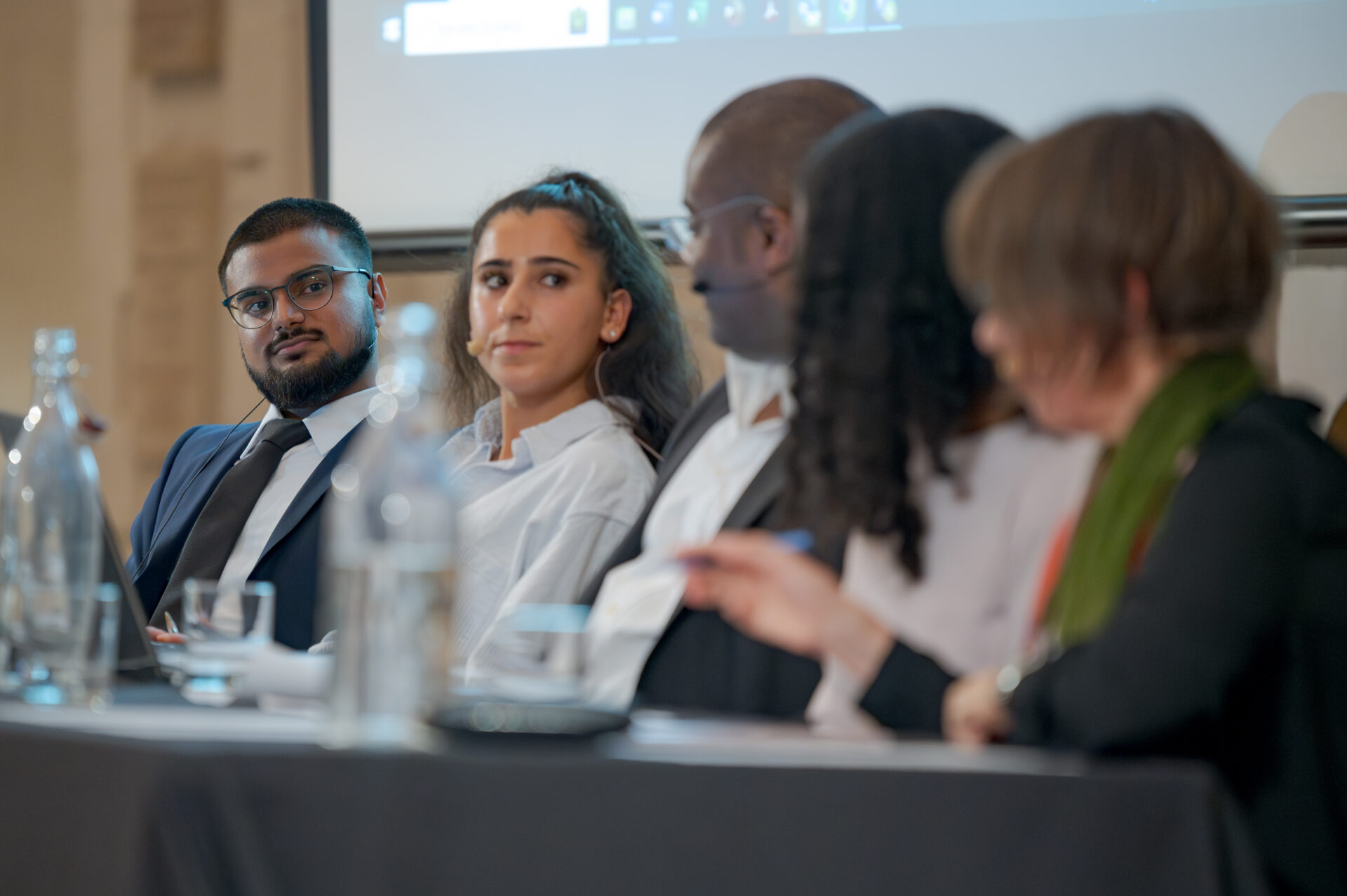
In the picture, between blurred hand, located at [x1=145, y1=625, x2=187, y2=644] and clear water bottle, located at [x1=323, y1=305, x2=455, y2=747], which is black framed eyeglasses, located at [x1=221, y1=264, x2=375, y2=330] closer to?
blurred hand, located at [x1=145, y1=625, x2=187, y2=644]

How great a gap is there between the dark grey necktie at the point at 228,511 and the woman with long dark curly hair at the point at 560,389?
0.40m

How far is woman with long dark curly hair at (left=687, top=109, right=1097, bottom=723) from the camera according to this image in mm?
1173

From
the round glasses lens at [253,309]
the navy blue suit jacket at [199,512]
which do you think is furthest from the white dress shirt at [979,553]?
the round glasses lens at [253,309]

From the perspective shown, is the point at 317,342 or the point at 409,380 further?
the point at 317,342

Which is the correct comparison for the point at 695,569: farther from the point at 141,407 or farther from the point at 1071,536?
the point at 141,407

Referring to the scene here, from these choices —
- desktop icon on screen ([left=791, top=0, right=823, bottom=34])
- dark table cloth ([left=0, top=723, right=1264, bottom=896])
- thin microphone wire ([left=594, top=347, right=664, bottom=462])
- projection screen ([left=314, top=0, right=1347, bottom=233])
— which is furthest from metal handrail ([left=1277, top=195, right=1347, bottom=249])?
dark table cloth ([left=0, top=723, right=1264, bottom=896])

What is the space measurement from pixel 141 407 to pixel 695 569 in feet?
9.55

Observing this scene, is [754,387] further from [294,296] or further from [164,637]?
[294,296]

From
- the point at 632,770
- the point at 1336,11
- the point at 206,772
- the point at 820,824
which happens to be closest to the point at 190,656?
the point at 206,772

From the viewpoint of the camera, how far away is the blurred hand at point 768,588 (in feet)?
3.58

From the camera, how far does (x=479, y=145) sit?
3.07m

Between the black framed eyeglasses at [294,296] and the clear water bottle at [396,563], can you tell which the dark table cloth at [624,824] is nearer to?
the clear water bottle at [396,563]

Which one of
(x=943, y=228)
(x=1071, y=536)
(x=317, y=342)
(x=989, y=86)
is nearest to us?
(x=1071, y=536)

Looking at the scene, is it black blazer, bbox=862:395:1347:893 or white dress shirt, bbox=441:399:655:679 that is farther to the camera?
white dress shirt, bbox=441:399:655:679
